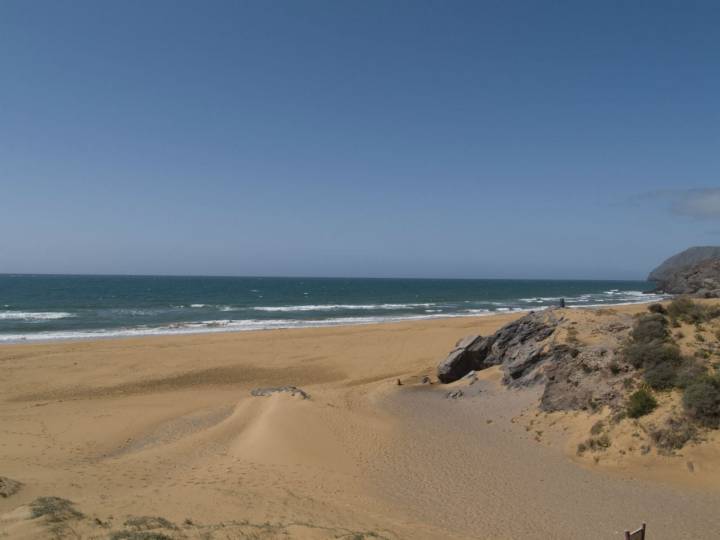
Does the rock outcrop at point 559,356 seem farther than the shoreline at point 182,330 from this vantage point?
No

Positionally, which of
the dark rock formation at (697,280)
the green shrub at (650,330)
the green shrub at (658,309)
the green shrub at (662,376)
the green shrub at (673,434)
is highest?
the dark rock formation at (697,280)

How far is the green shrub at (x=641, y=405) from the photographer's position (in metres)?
12.0

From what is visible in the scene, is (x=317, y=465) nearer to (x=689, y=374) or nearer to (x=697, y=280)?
(x=689, y=374)

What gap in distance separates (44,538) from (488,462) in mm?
9326

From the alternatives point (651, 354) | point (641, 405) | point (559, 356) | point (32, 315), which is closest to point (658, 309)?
point (559, 356)

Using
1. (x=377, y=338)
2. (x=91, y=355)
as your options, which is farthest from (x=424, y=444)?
(x=91, y=355)

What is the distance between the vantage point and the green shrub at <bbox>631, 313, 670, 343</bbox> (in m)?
14.5

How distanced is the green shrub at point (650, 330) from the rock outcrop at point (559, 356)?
2.03 feet

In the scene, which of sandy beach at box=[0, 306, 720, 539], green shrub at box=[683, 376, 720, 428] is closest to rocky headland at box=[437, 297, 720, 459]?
green shrub at box=[683, 376, 720, 428]

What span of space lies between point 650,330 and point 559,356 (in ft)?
9.60

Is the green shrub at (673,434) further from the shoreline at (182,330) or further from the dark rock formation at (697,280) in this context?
the dark rock formation at (697,280)

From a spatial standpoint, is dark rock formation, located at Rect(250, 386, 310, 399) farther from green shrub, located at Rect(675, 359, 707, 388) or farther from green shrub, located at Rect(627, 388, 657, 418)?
green shrub, located at Rect(675, 359, 707, 388)

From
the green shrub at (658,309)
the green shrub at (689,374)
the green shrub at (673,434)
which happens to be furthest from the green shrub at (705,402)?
the green shrub at (658,309)

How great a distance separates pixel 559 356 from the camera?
16.4 meters
